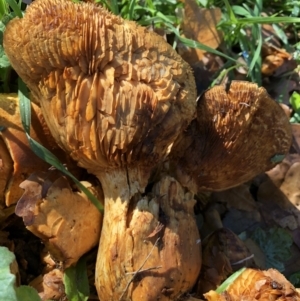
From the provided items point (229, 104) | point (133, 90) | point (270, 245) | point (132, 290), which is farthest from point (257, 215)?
point (133, 90)

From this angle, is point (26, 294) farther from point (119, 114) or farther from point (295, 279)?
point (295, 279)

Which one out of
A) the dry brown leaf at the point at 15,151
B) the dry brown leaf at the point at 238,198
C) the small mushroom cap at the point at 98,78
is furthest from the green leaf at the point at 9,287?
the dry brown leaf at the point at 238,198

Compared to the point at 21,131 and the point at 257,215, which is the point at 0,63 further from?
the point at 257,215

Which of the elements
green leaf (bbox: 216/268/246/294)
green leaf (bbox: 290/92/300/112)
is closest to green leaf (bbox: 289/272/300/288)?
green leaf (bbox: 216/268/246/294)

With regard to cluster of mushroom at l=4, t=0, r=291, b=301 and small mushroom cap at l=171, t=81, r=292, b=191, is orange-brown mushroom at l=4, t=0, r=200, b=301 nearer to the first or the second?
cluster of mushroom at l=4, t=0, r=291, b=301

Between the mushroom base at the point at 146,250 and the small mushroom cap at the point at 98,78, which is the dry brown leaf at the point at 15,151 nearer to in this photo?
the small mushroom cap at the point at 98,78

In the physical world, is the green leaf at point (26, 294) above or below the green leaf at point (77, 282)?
above
